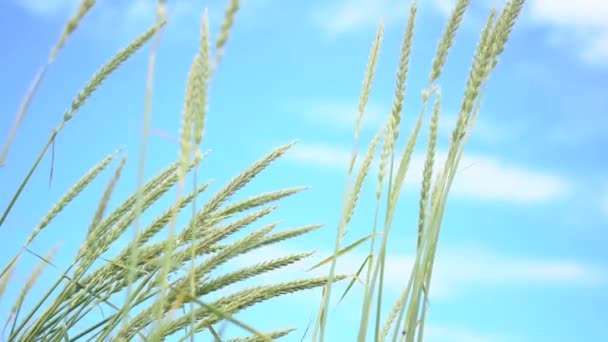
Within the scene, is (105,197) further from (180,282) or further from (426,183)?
(426,183)

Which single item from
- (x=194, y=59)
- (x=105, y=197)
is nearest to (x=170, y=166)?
(x=105, y=197)

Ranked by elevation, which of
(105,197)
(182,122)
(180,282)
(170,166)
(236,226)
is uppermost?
(170,166)

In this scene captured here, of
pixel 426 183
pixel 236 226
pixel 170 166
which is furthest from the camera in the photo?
pixel 170 166

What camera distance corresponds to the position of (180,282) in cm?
151

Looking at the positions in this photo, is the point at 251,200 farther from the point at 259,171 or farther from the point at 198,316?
the point at 198,316

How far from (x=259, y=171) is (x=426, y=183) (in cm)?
57

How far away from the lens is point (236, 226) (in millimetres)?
1637

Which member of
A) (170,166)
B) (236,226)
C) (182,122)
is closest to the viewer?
(182,122)

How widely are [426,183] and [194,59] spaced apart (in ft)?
1.51

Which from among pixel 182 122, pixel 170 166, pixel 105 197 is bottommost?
pixel 182 122

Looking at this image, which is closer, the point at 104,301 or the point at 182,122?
the point at 182,122

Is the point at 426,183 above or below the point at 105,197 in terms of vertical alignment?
below

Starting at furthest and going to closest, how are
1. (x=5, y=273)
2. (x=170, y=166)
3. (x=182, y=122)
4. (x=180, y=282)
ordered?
(x=170, y=166) → (x=5, y=273) → (x=180, y=282) → (x=182, y=122)

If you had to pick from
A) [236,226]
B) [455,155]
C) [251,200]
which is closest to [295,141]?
[251,200]
